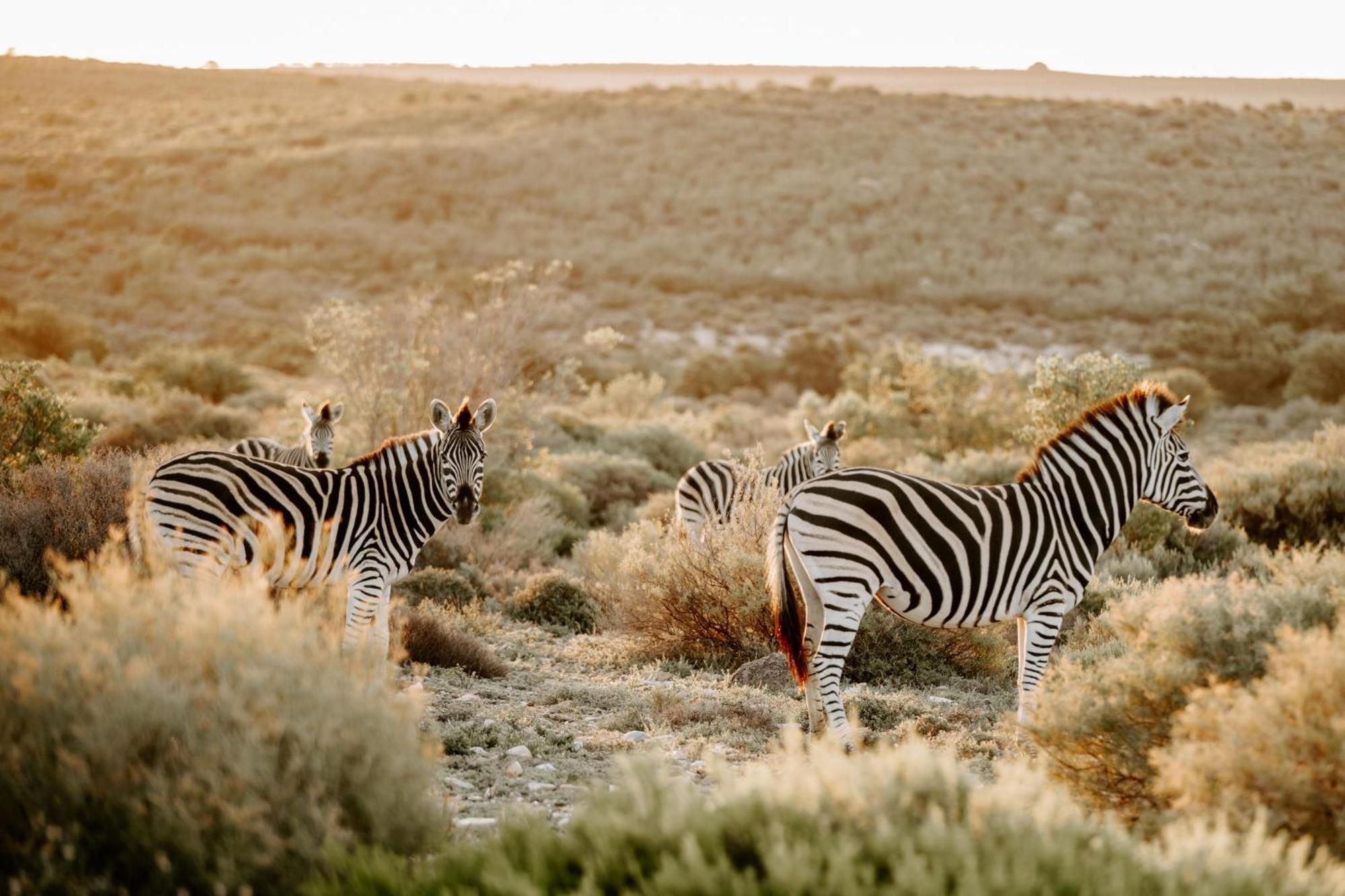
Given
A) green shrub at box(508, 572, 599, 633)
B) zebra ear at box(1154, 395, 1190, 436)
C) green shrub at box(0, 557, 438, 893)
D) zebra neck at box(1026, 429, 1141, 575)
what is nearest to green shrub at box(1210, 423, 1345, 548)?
zebra ear at box(1154, 395, 1190, 436)

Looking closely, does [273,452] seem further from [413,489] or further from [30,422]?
[413,489]

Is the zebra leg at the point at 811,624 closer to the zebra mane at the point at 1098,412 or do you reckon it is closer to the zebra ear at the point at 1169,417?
the zebra mane at the point at 1098,412

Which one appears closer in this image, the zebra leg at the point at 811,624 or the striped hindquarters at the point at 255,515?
the striped hindquarters at the point at 255,515

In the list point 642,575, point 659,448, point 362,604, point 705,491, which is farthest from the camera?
point 659,448

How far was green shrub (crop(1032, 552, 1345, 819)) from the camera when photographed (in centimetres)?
491

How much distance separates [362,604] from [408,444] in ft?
3.85

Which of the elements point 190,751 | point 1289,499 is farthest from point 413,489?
point 1289,499

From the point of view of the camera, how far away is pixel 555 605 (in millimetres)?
11047

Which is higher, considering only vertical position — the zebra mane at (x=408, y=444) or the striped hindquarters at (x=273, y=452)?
the zebra mane at (x=408, y=444)

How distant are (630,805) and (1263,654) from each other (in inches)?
111

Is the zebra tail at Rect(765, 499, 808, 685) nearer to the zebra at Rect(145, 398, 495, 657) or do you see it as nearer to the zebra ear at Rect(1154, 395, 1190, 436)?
the zebra at Rect(145, 398, 495, 657)

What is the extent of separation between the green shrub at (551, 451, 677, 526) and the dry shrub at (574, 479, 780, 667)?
715 centimetres

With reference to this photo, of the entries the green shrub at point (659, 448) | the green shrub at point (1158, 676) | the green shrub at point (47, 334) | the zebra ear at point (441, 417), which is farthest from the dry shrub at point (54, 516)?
the green shrub at point (47, 334)

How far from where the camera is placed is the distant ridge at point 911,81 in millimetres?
74875
